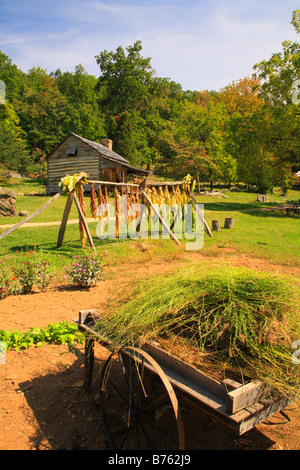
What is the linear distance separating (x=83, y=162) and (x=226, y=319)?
87.2 ft

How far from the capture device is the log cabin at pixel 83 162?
88.2 feet

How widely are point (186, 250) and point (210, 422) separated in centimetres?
717

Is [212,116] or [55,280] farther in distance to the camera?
[212,116]

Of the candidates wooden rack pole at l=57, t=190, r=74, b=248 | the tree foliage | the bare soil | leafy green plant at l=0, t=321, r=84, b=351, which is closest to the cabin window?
the tree foliage

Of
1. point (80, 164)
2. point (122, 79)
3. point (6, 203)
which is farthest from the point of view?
point (122, 79)

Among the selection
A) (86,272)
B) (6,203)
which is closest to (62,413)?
(86,272)

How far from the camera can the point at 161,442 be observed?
281 centimetres

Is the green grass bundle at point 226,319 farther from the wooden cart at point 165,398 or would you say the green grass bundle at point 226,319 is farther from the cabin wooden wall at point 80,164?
the cabin wooden wall at point 80,164

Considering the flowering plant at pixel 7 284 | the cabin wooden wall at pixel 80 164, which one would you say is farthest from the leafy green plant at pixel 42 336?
the cabin wooden wall at pixel 80 164

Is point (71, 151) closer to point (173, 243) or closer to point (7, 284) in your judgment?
point (173, 243)

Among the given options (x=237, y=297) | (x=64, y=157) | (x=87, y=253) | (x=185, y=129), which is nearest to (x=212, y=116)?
(x=185, y=129)

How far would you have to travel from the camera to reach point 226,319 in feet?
8.09

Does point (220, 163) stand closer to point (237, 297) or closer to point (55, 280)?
point (55, 280)

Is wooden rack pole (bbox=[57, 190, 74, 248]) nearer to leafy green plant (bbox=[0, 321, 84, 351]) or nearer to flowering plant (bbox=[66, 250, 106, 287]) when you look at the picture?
flowering plant (bbox=[66, 250, 106, 287])
